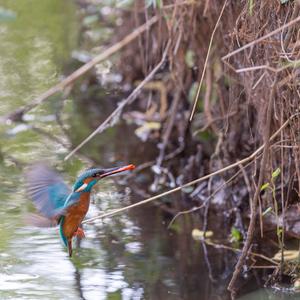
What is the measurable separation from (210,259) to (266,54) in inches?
34.4

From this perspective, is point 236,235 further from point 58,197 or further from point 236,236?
point 58,197

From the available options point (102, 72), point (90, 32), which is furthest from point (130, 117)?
point (90, 32)

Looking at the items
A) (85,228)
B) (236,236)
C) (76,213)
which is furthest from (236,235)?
(76,213)

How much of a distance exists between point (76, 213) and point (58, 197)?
0.07 m

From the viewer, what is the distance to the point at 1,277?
301cm

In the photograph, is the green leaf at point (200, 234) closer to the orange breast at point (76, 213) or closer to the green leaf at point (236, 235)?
the green leaf at point (236, 235)

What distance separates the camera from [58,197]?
2.62 m

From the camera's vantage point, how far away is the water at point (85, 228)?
303 cm

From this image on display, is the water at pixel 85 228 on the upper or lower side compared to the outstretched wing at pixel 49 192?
lower

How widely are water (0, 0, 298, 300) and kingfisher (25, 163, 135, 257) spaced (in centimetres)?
36

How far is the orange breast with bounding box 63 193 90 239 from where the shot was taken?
2582 millimetres

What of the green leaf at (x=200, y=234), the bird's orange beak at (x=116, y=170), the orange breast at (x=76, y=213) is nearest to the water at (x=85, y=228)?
the green leaf at (x=200, y=234)

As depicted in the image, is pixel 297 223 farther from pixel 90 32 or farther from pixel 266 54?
pixel 90 32

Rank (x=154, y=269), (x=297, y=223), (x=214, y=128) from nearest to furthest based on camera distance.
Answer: (x=154, y=269)
(x=297, y=223)
(x=214, y=128)
